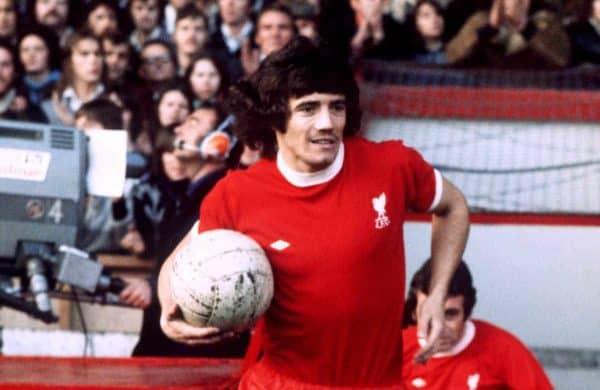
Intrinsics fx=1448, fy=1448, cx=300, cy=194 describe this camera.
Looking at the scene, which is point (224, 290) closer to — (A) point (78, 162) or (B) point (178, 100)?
(A) point (78, 162)

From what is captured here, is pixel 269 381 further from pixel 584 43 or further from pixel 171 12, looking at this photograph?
pixel 171 12

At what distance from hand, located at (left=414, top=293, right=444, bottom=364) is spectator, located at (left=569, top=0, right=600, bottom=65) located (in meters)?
4.01

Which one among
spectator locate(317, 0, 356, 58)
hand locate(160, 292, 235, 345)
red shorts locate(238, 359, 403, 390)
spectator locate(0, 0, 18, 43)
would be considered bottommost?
red shorts locate(238, 359, 403, 390)

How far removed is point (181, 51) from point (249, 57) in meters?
0.42

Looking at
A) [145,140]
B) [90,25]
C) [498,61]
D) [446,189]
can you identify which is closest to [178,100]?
[145,140]

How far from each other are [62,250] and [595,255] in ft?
10.2

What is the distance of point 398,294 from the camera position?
15.7 feet

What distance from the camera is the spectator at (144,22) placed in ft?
29.5

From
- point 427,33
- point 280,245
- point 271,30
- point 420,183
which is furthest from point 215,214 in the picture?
point 427,33

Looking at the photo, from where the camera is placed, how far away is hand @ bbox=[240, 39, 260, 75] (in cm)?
845

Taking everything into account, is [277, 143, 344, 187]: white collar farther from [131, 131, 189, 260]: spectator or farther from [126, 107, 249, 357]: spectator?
[131, 131, 189, 260]: spectator

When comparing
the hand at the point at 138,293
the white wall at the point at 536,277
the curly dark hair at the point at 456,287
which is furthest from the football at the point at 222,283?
the white wall at the point at 536,277

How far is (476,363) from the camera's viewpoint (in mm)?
6816

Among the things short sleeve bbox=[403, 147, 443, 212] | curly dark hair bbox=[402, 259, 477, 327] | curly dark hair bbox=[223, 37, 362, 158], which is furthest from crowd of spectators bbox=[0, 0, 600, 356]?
short sleeve bbox=[403, 147, 443, 212]
